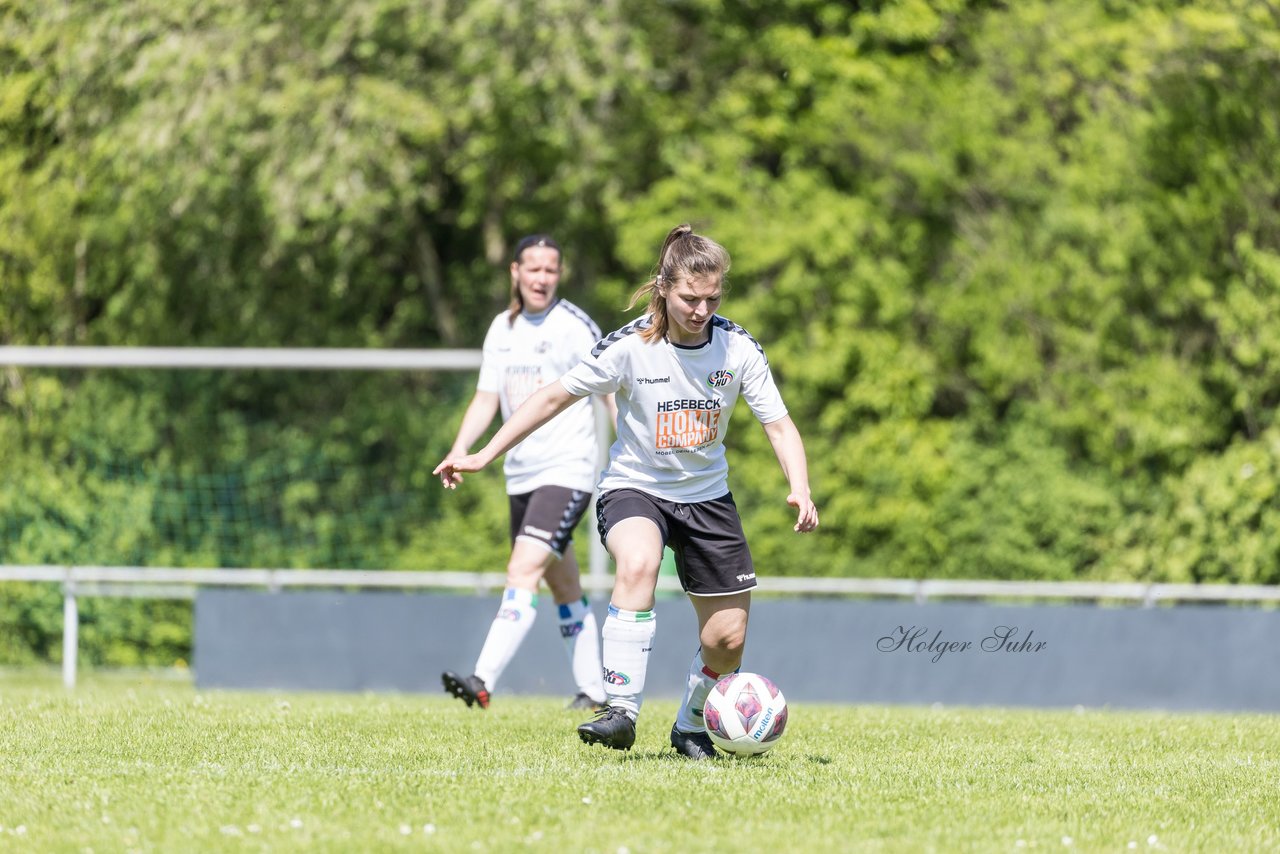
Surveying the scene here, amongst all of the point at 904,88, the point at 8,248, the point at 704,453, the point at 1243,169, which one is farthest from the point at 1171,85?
the point at 8,248

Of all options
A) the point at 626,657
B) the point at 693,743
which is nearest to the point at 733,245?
the point at 693,743

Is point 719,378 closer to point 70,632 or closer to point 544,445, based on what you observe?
point 544,445

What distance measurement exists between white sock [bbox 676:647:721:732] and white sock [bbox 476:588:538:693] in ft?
5.14

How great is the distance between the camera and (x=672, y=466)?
635cm

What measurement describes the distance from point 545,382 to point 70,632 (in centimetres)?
697

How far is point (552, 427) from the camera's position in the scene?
8.43 meters

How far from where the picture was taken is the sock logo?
6.19m

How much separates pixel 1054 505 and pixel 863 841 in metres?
11.6

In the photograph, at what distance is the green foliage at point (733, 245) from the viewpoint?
15.3 metres

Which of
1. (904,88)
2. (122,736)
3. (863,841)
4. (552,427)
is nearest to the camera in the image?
(863,841)

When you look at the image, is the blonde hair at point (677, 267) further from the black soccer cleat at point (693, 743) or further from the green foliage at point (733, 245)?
the green foliage at point (733, 245)

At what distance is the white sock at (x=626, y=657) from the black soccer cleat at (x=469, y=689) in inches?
64.0

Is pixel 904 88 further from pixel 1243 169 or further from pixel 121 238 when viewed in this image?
pixel 121 238

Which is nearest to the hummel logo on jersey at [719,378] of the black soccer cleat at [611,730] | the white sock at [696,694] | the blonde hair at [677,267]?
the blonde hair at [677,267]
